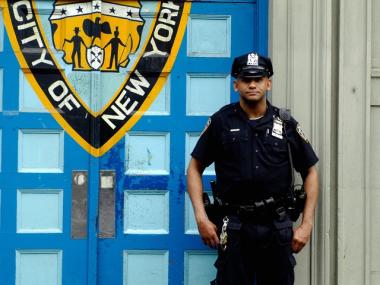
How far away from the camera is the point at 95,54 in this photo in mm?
4637

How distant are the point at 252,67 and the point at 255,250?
1.04 m

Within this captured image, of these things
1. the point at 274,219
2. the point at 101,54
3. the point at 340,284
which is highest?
the point at 101,54

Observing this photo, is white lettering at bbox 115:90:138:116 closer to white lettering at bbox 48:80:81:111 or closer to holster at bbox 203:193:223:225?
white lettering at bbox 48:80:81:111

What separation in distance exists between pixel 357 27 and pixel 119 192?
1.92m

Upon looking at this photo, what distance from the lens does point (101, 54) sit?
183 inches

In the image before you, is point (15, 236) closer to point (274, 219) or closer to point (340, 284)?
point (274, 219)

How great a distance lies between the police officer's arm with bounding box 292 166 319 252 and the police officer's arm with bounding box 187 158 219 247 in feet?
1.52

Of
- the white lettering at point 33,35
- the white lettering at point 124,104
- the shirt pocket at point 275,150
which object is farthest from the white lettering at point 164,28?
the shirt pocket at point 275,150

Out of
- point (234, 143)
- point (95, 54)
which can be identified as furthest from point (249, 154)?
point (95, 54)

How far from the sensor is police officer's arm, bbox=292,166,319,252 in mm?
3889

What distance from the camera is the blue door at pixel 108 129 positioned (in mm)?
4590

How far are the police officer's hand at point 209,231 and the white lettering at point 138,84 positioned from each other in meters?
1.18

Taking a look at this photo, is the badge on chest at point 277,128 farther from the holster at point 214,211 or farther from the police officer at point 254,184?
the holster at point 214,211

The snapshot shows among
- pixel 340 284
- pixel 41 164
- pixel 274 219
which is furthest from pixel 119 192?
pixel 340 284
